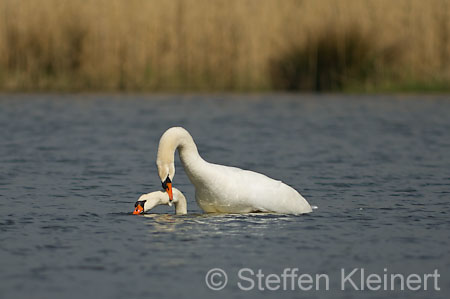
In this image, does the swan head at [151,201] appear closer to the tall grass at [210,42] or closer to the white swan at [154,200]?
the white swan at [154,200]

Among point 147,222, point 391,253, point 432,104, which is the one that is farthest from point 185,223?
point 432,104

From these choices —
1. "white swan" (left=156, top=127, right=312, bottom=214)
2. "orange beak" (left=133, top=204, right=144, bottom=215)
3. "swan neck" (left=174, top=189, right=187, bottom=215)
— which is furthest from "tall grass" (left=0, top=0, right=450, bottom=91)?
"white swan" (left=156, top=127, right=312, bottom=214)

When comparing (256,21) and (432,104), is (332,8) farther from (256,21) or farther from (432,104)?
(432,104)

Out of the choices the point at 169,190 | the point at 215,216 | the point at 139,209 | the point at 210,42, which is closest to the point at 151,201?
the point at 139,209

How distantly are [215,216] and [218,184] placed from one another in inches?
14.8

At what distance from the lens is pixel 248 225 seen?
8.66 meters

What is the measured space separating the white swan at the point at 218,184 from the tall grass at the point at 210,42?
487 inches

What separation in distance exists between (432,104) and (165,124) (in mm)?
6037

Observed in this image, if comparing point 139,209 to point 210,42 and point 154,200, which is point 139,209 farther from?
point 210,42

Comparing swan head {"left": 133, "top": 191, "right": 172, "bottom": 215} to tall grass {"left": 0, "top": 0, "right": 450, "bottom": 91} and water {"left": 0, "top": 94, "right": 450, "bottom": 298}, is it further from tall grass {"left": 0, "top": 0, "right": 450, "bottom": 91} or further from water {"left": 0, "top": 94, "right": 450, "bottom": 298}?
tall grass {"left": 0, "top": 0, "right": 450, "bottom": 91}

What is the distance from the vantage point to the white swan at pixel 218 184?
8758 mm

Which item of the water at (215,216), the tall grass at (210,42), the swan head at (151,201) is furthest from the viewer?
the tall grass at (210,42)

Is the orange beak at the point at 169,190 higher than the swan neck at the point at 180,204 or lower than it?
higher

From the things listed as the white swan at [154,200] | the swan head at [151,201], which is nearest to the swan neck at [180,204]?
the white swan at [154,200]
